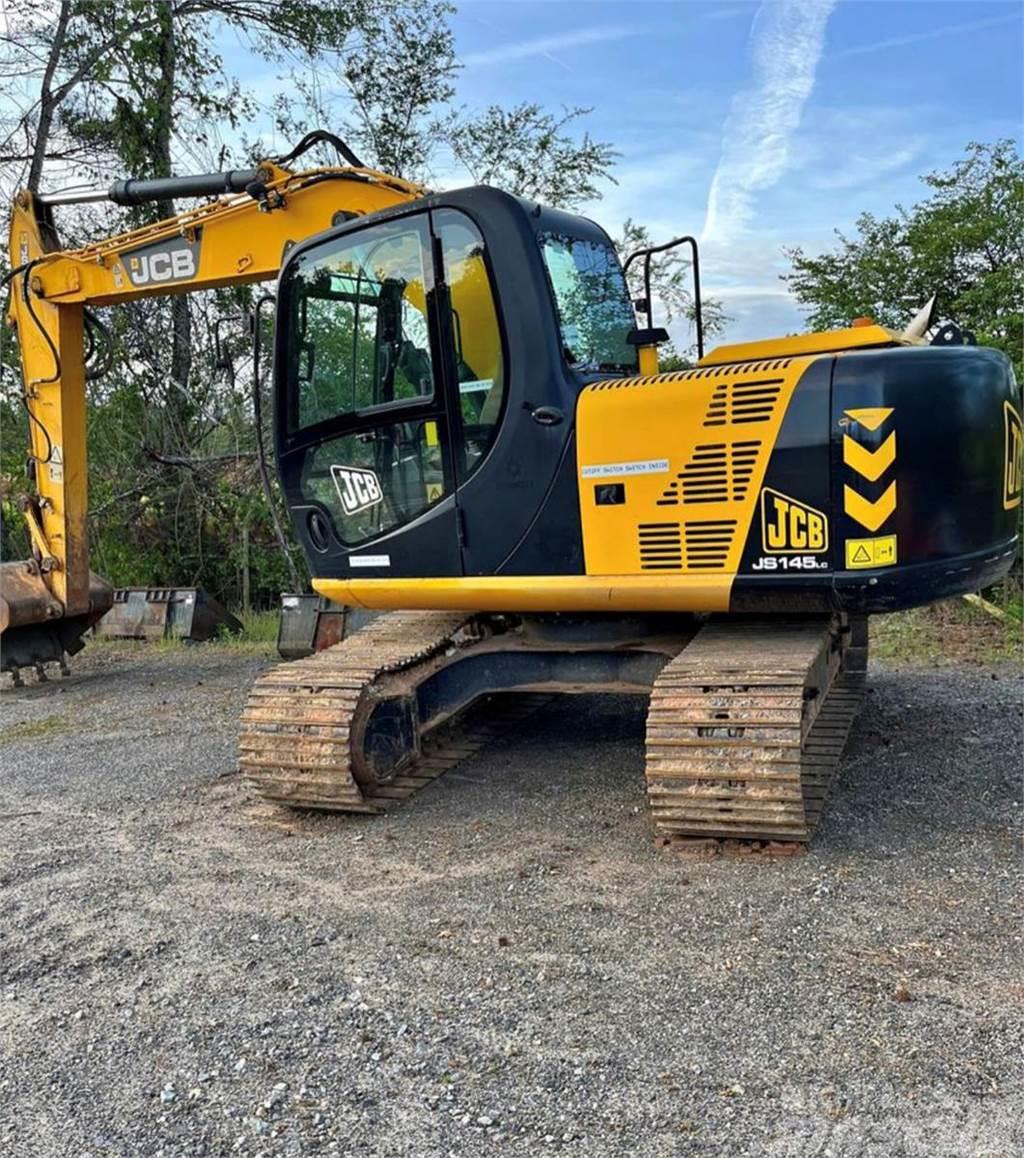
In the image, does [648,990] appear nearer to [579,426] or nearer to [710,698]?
[710,698]

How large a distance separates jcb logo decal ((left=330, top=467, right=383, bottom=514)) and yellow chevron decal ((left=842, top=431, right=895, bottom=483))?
2.11 metres

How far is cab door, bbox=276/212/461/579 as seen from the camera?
4.86 metres

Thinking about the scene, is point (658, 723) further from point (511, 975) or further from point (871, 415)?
point (871, 415)

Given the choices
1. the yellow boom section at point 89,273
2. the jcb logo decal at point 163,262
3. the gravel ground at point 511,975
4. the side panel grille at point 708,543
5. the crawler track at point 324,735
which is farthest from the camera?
the jcb logo decal at point 163,262

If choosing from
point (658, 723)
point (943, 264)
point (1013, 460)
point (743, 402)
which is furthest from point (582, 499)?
point (943, 264)

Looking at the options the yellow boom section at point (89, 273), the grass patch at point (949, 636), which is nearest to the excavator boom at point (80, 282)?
the yellow boom section at point (89, 273)

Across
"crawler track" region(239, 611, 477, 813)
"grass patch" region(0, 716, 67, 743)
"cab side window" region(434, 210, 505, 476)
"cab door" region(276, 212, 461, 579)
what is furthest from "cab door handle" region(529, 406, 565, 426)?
"grass patch" region(0, 716, 67, 743)

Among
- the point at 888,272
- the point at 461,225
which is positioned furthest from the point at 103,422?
the point at 888,272

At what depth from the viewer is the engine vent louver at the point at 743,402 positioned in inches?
166

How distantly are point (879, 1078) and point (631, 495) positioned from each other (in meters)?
2.46

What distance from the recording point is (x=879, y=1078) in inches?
104

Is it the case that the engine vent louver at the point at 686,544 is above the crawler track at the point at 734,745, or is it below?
above

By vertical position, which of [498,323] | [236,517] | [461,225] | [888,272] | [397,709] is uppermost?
[888,272]

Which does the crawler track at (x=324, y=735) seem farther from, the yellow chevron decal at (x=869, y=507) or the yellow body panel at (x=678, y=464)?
the yellow chevron decal at (x=869, y=507)
